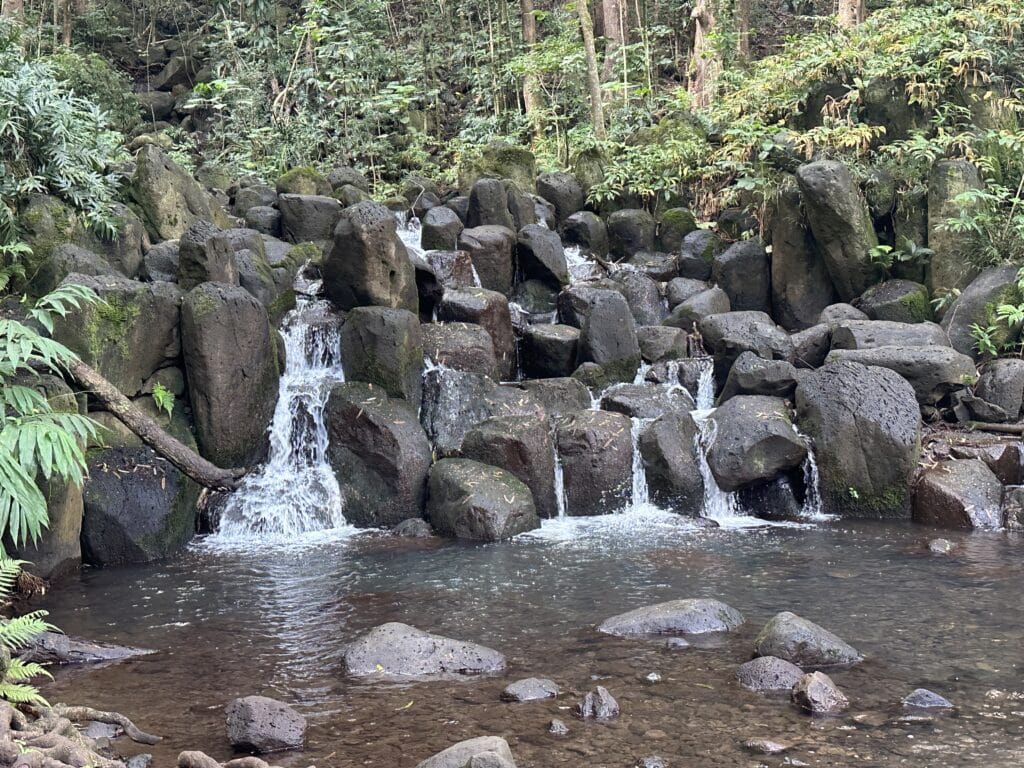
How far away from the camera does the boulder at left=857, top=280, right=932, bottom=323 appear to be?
14.2 m

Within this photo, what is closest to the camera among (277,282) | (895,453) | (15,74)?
(895,453)

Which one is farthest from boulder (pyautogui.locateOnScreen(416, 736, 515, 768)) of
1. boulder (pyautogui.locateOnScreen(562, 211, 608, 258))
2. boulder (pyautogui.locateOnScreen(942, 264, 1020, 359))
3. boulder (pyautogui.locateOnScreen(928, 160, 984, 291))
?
boulder (pyautogui.locateOnScreen(562, 211, 608, 258))

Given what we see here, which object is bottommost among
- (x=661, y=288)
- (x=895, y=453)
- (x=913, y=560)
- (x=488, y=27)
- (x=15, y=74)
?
(x=913, y=560)

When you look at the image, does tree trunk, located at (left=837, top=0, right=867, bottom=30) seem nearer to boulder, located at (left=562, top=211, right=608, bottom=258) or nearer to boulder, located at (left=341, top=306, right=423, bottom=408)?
boulder, located at (left=562, top=211, right=608, bottom=258)

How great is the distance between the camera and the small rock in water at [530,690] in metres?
5.82

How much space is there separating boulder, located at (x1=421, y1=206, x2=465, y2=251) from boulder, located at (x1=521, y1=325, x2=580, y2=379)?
10.4 feet

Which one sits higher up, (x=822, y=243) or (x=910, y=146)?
(x=910, y=146)

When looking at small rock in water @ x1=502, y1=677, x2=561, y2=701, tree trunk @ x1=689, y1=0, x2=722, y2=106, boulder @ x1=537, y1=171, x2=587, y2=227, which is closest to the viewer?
small rock in water @ x1=502, y1=677, x2=561, y2=701

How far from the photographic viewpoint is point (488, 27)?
27031mm

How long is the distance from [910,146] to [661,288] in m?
4.58

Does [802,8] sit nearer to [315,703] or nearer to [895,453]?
[895,453]

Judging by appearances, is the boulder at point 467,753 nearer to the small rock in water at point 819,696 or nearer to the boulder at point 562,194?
the small rock in water at point 819,696

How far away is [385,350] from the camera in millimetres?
11969

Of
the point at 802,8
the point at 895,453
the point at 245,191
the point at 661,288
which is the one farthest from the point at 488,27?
the point at 895,453
